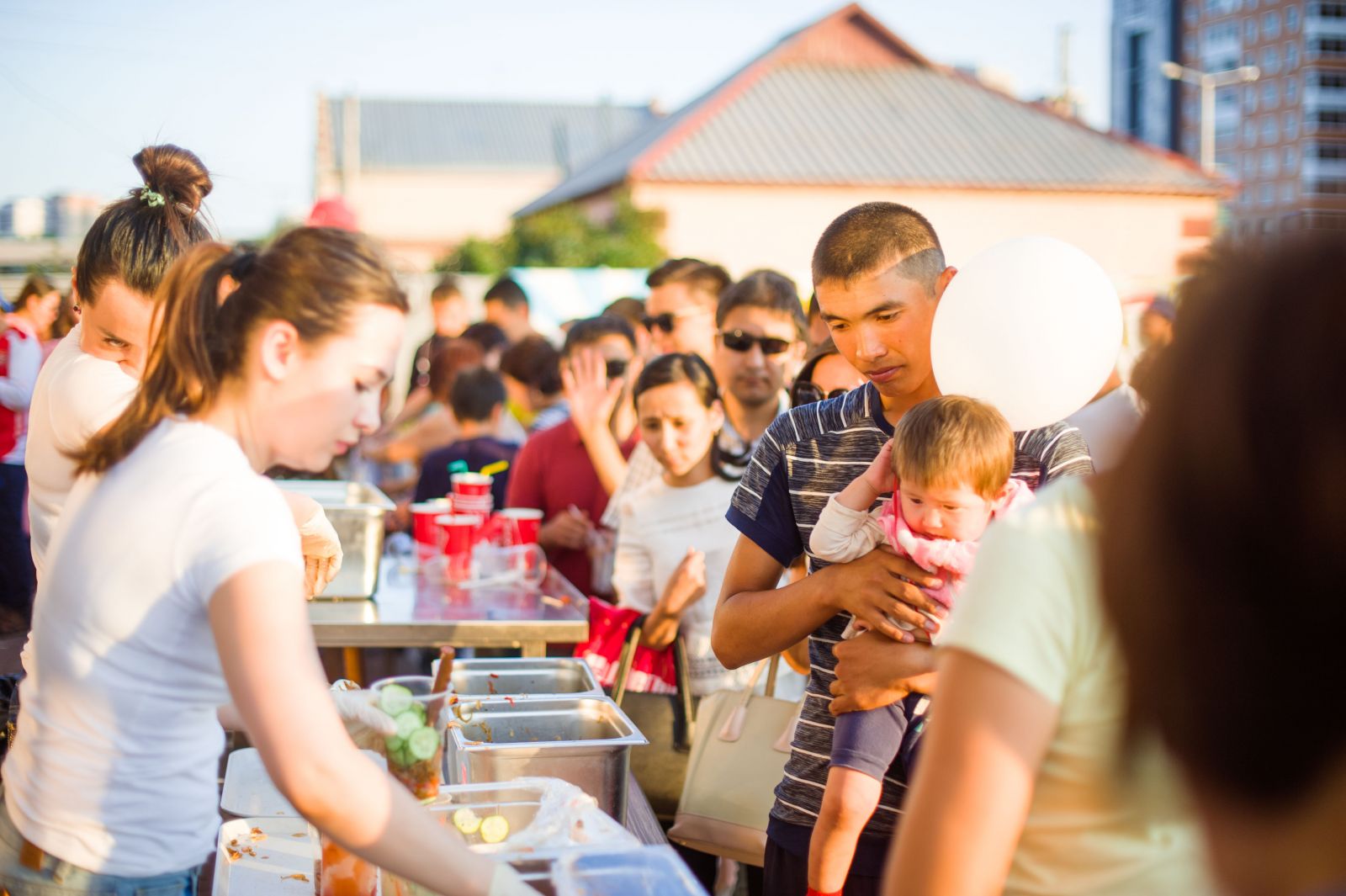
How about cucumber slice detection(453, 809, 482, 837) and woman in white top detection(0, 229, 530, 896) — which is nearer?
woman in white top detection(0, 229, 530, 896)

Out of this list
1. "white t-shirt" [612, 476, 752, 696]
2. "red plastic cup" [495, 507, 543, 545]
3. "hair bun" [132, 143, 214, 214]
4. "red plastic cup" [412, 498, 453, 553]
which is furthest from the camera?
"red plastic cup" [412, 498, 453, 553]

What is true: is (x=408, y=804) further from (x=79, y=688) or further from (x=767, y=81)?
(x=767, y=81)

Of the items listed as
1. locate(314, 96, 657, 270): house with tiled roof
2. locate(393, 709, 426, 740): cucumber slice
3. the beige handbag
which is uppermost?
locate(314, 96, 657, 270): house with tiled roof

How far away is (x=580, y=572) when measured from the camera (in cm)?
477

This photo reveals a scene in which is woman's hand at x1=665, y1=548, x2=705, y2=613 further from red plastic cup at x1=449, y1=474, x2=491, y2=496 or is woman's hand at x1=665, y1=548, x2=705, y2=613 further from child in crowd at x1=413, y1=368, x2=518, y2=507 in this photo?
child in crowd at x1=413, y1=368, x2=518, y2=507

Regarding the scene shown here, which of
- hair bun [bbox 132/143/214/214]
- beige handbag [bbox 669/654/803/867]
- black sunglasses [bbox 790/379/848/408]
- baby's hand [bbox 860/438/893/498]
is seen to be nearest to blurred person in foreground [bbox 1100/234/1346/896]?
baby's hand [bbox 860/438/893/498]

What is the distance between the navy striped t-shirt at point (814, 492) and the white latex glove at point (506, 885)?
89 cm

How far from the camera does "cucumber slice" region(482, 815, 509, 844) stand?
1.89 metres

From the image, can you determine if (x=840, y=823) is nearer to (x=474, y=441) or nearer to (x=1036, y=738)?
(x=1036, y=738)

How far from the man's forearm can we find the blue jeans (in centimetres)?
108

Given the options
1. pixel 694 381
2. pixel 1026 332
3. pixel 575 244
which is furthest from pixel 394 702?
pixel 575 244

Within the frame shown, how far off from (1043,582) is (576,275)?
14827mm

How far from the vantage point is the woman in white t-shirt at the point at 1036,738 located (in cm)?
111

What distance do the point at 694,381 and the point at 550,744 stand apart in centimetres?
181
